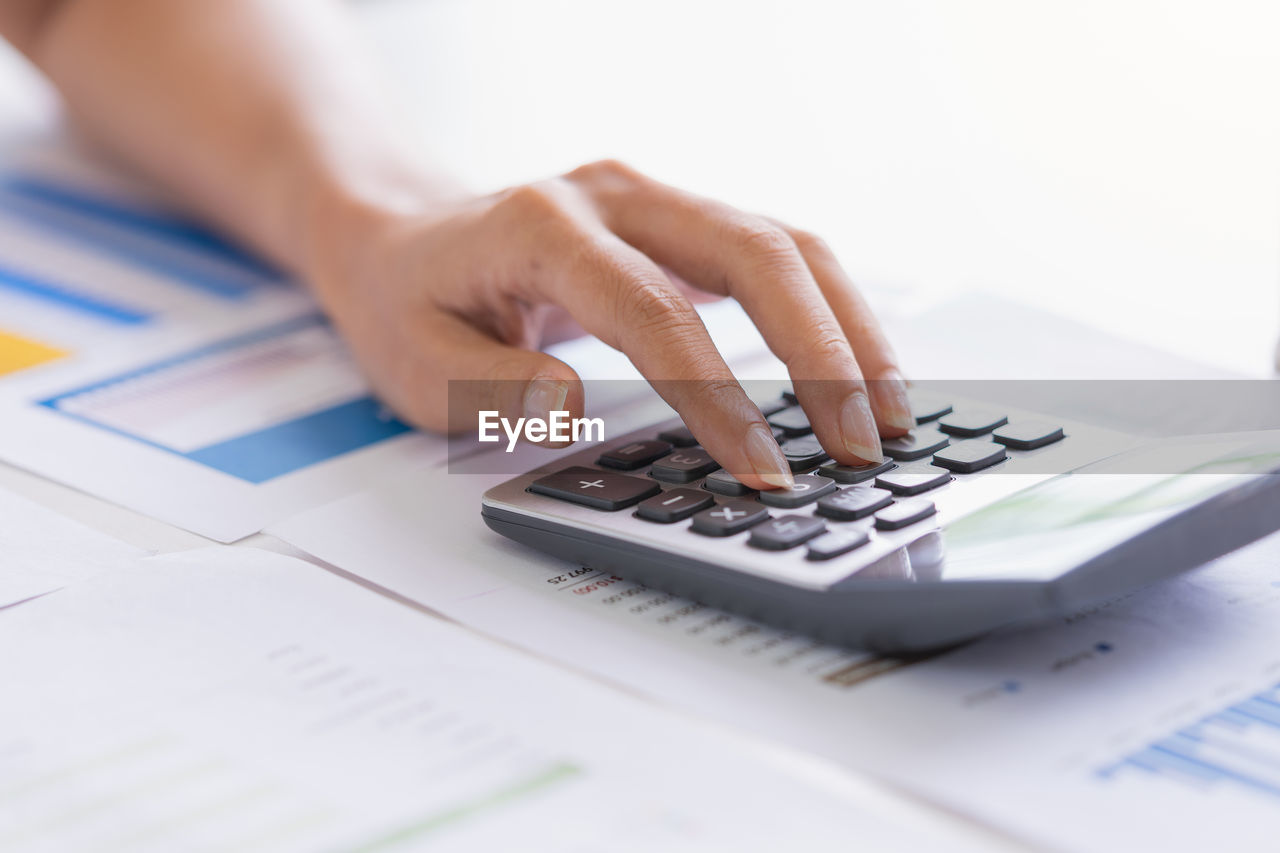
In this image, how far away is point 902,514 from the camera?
1.35ft

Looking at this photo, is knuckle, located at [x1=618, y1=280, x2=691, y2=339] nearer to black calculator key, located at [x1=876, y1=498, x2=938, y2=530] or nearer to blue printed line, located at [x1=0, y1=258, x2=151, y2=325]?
black calculator key, located at [x1=876, y1=498, x2=938, y2=530]

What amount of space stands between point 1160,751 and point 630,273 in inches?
11.3

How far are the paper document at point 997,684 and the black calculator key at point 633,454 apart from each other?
0.05 metres

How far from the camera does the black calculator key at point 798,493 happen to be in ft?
1.42

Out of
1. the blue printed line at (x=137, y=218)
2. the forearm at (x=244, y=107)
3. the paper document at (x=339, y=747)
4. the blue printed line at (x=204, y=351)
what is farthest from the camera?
the blue printed line at (x=137, y=218)

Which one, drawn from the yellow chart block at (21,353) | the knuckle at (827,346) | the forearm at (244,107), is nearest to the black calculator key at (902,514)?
the knuckle at (827,346)

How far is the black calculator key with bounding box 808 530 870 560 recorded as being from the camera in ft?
1.28

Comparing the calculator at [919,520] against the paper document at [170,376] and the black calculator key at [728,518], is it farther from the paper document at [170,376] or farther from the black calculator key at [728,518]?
the paper document at [170,376]

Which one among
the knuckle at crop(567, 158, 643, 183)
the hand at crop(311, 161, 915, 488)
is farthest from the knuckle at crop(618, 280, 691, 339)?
the knuckle at crop(567, 158, 643, 183)

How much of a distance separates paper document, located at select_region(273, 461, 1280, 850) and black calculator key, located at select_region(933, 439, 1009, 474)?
0.07 meters

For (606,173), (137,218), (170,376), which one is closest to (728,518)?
(606,173)

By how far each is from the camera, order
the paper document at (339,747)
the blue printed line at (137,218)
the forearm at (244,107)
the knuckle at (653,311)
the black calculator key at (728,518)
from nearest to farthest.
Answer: the paper document at (339,747)
the black calculator key at (728,518)
the knuckle at (653,311)
the forearm at (244,107)
the blue printed line at (137,218)

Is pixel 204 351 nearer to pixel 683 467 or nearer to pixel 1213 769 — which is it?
pixel 683 467

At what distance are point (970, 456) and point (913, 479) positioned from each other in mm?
30
